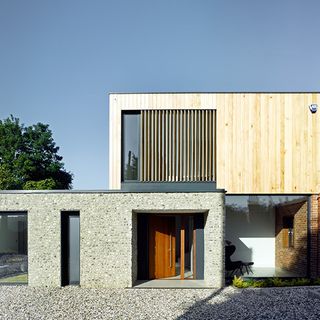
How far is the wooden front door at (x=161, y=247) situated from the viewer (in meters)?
11.5

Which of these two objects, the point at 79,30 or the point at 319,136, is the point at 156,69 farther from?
the point at 319,136

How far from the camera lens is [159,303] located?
8516 millimetres

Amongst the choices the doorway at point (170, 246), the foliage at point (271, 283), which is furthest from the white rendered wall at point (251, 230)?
the doorway at point (170, 246)

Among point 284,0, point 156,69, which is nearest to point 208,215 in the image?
point 156,69

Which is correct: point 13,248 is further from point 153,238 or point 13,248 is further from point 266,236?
point 266,236

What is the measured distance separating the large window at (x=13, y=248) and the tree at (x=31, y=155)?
2350 centimetres

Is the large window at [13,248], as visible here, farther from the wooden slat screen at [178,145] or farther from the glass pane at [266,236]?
the glass pane at [266,236]

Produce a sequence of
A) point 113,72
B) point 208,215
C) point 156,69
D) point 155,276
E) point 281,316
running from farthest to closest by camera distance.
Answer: point 113,72 < point 156,69 < point 155,276 < point 208,215 < point 281,316

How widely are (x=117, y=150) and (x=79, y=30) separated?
501 cm

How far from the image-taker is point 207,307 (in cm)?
818

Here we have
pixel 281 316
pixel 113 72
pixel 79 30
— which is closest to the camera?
pixel 281 316

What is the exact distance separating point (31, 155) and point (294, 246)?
3436 centimetres

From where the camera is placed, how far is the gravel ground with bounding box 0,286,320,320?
24.9 ft

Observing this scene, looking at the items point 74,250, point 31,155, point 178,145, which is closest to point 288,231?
point 178,145
